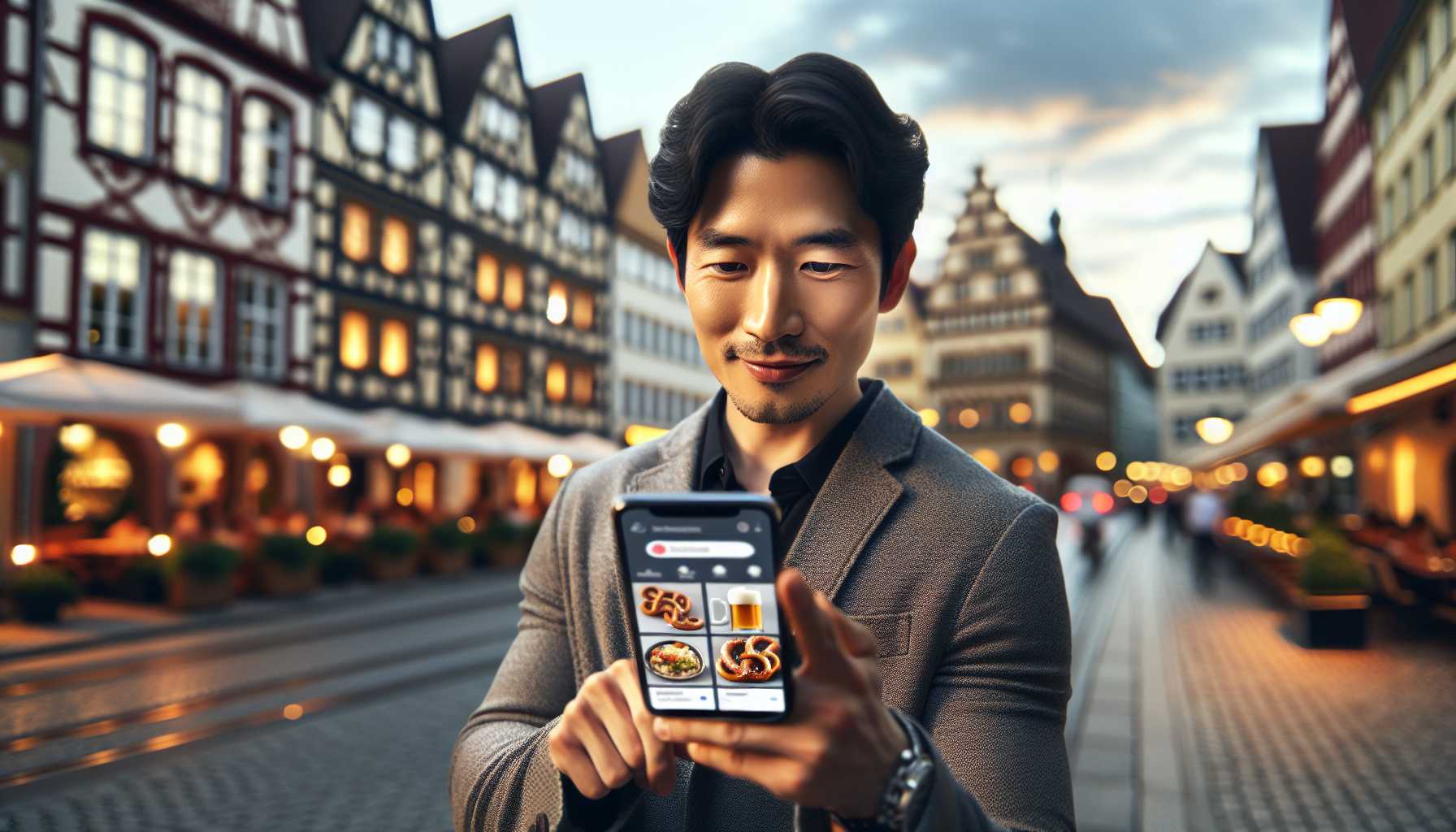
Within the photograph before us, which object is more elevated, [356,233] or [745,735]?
[356,233]

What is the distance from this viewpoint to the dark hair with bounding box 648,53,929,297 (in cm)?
167

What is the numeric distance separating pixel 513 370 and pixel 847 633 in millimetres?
30292

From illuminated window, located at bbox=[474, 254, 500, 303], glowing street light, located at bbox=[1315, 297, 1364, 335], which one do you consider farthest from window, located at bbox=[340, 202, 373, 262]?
glowing street light, located at bbox=[1315, 297, 1364, 335]

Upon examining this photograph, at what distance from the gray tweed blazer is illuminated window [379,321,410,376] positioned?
81.2 feet

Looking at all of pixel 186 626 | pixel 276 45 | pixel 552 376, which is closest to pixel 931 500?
pixel 186 626

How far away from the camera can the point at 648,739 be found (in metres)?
1.33

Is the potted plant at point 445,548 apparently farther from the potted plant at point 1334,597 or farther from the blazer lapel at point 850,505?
the blazer lapel at point 850,505

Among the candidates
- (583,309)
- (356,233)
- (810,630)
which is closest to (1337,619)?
(810,630)

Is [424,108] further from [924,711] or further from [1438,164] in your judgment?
[924,711]

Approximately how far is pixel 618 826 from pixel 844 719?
52cm

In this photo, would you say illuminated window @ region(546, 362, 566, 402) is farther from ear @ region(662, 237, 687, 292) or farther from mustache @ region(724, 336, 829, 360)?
mustache @ region(724, 336, 829, 360)

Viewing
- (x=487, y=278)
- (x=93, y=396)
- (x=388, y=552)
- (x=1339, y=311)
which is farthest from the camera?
(x=487, y=278)

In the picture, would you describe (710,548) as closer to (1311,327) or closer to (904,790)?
(904,790)

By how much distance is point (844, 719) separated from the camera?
3.97ft
